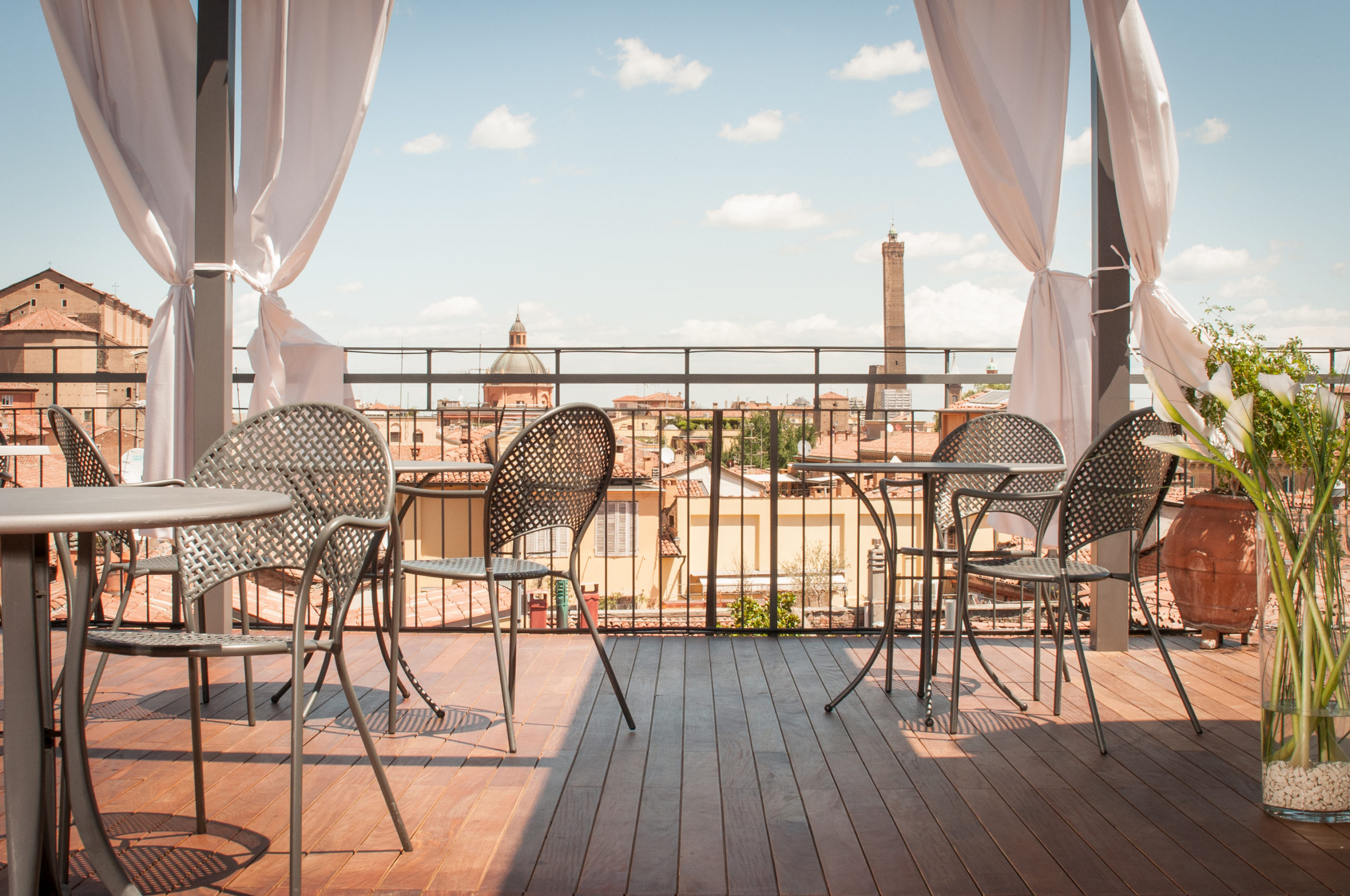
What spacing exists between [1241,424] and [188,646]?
184 centimetres

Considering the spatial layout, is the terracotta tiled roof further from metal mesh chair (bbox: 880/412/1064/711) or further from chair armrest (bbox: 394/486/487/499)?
metal mesh chair (bbox: 880/412/1064/711)

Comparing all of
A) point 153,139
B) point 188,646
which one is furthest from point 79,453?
point 153,139

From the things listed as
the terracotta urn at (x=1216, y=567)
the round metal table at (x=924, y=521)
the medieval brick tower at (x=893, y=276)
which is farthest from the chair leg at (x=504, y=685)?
the medieval brick tower at (x=893, y=276)

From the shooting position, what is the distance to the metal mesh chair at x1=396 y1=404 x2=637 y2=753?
7.37ft

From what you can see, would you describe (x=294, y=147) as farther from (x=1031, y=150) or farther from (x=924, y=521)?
(x=1031, y=150)

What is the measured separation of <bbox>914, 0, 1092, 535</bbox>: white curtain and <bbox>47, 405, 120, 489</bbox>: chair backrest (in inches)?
115

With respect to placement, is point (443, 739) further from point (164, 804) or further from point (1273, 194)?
point (1273, 194)

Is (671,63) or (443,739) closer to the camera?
(443,739)

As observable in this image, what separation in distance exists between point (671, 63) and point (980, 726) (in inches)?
1302

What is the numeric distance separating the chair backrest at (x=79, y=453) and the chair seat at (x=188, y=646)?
89 cm

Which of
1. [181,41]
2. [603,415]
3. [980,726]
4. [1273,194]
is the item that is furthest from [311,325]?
[1273,194]

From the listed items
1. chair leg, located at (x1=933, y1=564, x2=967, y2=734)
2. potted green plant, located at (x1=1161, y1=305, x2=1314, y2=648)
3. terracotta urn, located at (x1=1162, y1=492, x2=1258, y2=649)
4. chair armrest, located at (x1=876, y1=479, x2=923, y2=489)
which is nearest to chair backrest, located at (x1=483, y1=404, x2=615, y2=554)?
chair armrest, located at (x1=876, y1=479, x2=923, y2=489)

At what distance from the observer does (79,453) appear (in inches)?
91.7

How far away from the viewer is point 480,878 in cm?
152
